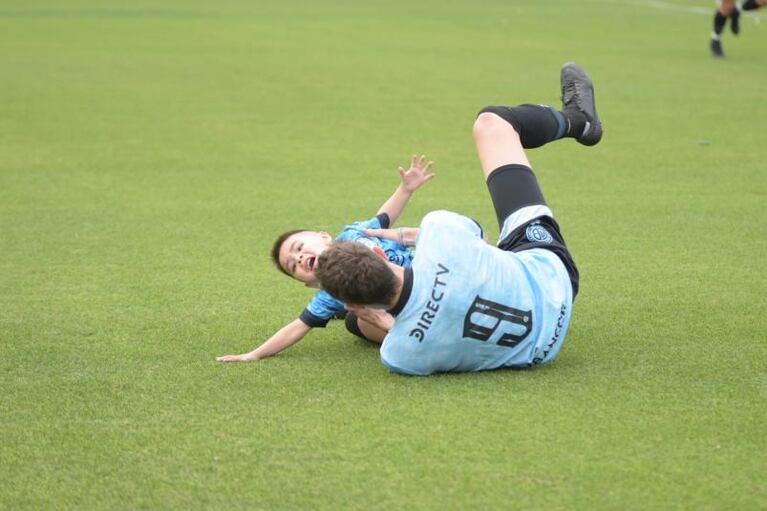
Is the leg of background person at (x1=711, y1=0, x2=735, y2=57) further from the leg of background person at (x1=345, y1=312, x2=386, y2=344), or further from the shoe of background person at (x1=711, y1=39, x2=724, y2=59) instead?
the leg of background person at (x1=345, y1=312, x2=386, y2=344)

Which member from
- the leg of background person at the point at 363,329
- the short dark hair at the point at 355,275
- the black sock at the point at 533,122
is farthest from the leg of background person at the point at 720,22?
the short dark hair at the point at 355,275

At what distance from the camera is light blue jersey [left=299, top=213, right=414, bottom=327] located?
427 cm

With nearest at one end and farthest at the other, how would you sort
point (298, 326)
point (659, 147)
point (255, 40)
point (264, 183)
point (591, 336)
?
point (298, 326)
point (591, 336)
point (264, 183)
point (659, 147)
point (255, 40)

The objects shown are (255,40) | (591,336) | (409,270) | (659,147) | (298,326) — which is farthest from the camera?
(255,40)

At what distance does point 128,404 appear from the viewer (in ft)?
12.9

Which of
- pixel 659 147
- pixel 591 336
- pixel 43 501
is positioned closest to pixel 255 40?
pixel 659 147

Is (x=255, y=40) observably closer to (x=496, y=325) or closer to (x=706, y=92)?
(x=706, y=92)

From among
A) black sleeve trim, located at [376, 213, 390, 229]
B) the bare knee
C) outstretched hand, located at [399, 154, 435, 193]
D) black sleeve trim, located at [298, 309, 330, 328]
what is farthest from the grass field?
the bare knee

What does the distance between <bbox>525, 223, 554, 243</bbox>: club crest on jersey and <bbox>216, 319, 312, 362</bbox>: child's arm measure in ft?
2.88

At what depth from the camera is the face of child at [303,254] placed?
423 cm

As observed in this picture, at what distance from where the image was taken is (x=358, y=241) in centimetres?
429

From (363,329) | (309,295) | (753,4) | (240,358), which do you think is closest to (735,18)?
(753,4)

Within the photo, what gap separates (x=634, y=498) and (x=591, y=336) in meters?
1.52

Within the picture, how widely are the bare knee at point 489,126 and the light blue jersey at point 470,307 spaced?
27.7 inches
